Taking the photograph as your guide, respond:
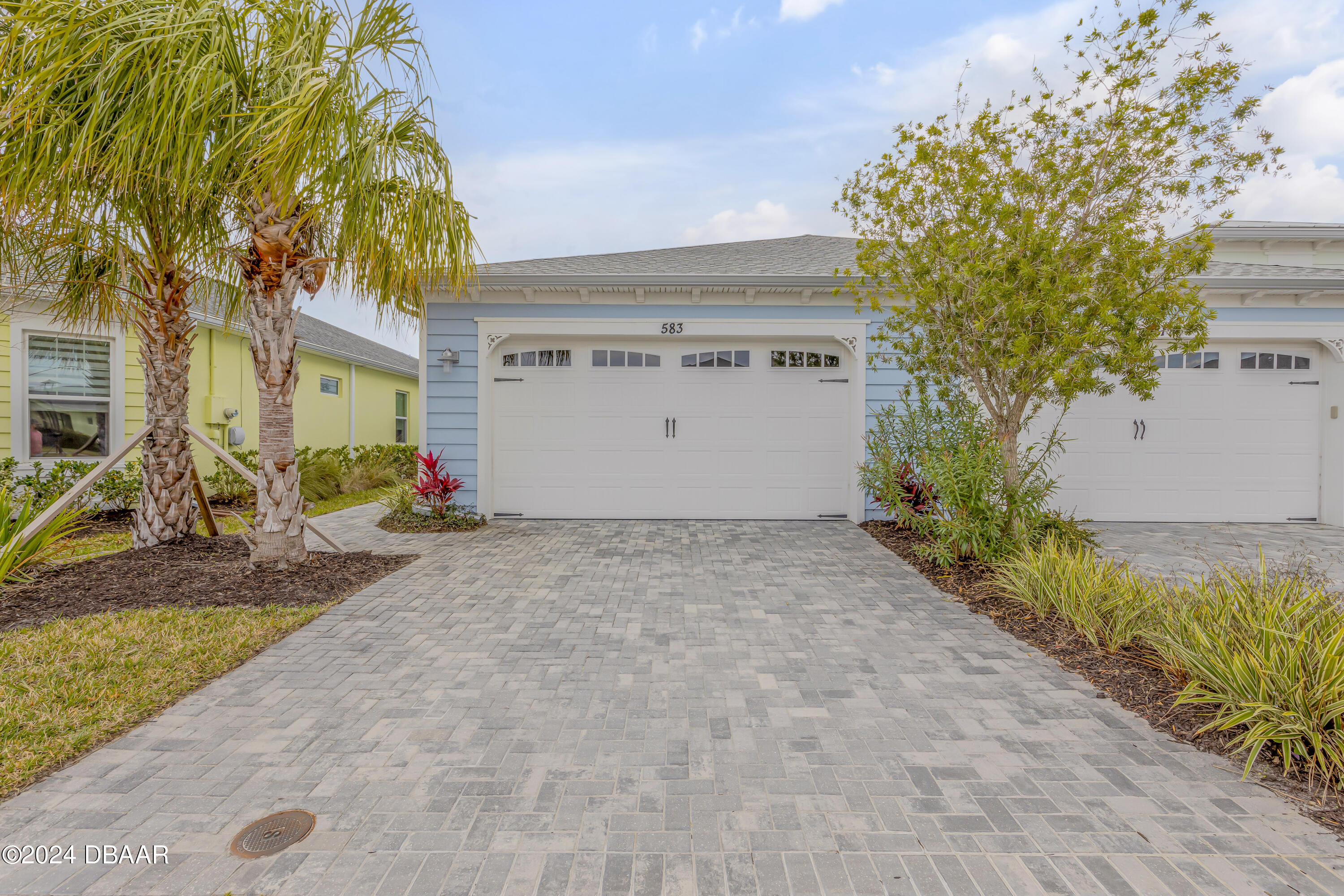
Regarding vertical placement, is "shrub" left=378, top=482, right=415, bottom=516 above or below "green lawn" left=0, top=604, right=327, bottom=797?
above

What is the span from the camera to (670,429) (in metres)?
7.61

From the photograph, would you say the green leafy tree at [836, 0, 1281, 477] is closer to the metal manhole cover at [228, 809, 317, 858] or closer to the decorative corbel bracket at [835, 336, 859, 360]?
the decorative corbel bracket at [835, 336, 859, 360]

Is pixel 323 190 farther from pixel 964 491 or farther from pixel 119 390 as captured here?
pixel 119 390

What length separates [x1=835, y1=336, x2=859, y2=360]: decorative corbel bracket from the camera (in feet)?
24.2

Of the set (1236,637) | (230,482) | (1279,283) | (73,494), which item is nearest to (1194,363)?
(1279,283)

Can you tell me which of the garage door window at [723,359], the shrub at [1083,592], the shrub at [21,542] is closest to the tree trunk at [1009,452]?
the shrub at [1083,592]

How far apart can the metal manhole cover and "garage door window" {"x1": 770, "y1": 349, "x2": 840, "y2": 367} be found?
6.60m

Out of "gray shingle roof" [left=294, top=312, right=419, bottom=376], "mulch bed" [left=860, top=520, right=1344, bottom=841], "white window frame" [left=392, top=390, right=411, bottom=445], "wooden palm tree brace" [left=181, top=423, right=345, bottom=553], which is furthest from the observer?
"white window frame" [left=392, top=390, right=411, bottom=445]

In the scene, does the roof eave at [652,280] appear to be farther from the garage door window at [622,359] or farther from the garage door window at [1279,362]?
the garage door window at [1279,362]

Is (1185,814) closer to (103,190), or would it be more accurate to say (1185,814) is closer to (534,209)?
(103,190)

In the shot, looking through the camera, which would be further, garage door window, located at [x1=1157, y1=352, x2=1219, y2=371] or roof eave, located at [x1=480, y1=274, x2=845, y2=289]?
garage door window, located at [x1=1157, y1=352, x2=1219, y2=371]

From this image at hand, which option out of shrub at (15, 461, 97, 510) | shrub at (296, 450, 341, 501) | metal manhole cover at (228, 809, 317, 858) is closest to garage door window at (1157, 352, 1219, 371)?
metal manhole cover at (228, 809, 317, 858)

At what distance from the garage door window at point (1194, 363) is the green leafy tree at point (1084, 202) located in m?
3.05

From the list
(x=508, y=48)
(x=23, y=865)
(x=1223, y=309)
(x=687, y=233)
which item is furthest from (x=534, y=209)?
(x=23, y=865)
